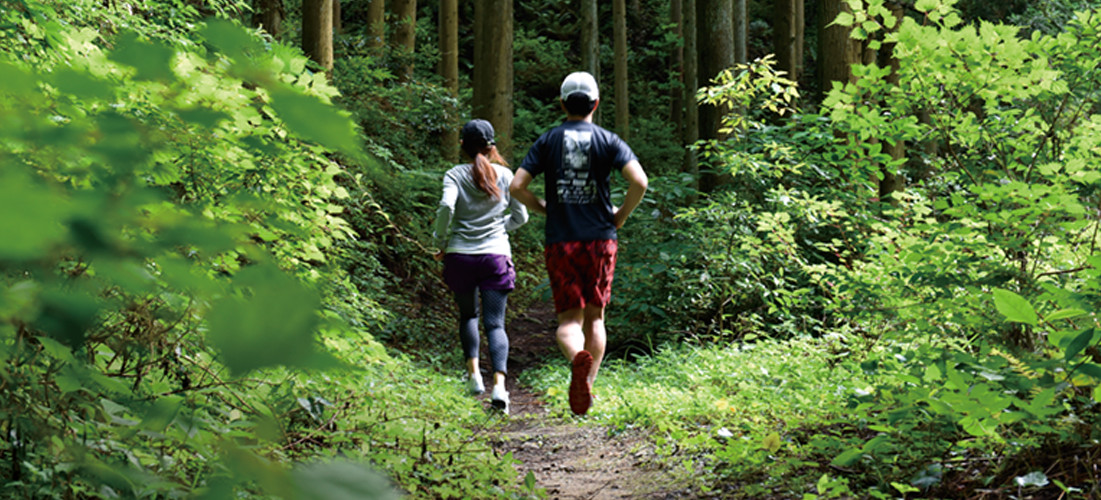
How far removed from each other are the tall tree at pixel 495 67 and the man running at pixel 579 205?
25.6ft

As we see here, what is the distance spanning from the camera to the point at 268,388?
3432 millimetres

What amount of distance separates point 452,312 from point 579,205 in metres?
5.91

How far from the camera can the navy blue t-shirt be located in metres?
4.96

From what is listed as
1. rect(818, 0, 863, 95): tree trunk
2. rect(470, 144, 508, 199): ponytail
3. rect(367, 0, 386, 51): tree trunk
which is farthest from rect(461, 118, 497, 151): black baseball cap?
rect(367, 0, 386, 51): tree trunk

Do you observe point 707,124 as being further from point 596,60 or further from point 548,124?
point 548,124

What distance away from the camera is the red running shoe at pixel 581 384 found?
14.7 ft

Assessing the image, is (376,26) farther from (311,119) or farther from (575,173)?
(311,119)

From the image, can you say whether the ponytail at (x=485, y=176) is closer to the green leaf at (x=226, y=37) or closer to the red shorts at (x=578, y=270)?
the red shorts at (x=578, y=270)

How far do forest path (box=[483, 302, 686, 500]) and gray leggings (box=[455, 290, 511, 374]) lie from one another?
500 mm

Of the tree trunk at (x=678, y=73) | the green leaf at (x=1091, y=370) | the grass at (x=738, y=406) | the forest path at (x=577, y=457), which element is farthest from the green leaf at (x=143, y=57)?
the tree trunk at (x=678, y=73)

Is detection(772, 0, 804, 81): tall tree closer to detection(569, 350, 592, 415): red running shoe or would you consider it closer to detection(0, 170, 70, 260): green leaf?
detection(569, 350, 592, 415): red running shoe

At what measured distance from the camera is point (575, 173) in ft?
16.3

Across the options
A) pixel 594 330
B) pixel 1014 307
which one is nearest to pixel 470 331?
pixel 594 330

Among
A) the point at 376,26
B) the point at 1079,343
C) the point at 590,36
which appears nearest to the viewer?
the point at 1079,343
